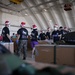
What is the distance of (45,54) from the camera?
2732 millimetres

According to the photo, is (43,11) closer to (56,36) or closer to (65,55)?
(56,36)

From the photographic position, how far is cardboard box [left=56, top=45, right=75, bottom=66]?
8.03 feet

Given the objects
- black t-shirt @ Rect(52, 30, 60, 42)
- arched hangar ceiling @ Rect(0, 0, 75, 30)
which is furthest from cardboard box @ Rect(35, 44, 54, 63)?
arched hangar ceiling @ Rect(0, 0, 75, 30)

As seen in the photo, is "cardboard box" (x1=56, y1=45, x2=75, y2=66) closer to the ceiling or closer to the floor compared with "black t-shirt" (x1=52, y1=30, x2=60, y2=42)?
closer to the floor

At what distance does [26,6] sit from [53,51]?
40.3 feet

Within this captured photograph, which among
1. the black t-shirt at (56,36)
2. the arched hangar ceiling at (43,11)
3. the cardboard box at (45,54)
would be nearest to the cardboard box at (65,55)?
the cardboard box at (45,54)

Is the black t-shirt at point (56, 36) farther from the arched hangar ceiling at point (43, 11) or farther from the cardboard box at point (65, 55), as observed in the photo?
the arched hangar ceiling at point (43, 11)

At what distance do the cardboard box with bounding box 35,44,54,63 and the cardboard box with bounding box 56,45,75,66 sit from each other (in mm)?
106

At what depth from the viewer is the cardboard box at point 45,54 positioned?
2646mm

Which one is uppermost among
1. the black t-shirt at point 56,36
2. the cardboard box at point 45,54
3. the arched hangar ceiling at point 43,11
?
the arched hangar ceiling at point 43,11

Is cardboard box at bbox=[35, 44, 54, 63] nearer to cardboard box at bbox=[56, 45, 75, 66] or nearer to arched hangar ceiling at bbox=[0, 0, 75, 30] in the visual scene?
cardboard box at bbox=[56, 45, 75, 66]

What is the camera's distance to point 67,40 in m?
2.88

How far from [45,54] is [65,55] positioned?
37 centimetres

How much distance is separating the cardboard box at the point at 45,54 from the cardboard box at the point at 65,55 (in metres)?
0.11
